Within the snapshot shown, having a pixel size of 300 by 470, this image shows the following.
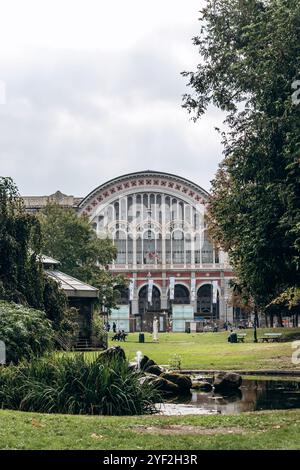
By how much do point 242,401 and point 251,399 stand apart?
0.43 metres

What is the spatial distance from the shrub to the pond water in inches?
154

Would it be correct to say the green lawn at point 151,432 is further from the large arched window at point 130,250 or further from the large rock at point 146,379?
the large arched window at point 130,250

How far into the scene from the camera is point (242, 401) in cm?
1670

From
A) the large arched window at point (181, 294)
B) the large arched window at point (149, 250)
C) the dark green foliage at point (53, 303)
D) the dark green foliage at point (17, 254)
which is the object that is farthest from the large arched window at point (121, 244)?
the dark green foliage at point (17, 254)

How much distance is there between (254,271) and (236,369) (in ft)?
18.7

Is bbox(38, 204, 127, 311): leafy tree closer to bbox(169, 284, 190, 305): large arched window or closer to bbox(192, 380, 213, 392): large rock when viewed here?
bbox(169, 284, 190, 305): large arched window

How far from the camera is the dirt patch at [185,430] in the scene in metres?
10.6

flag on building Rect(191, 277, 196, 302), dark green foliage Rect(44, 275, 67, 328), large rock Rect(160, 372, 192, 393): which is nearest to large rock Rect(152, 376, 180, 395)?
large rock Rect(160, 372, 192, 393)

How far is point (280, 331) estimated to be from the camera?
166ft

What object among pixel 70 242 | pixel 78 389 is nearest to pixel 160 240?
pixel 70 242

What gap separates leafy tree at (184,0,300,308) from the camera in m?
18.0

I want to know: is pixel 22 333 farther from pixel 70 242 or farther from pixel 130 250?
pixel 130 250
